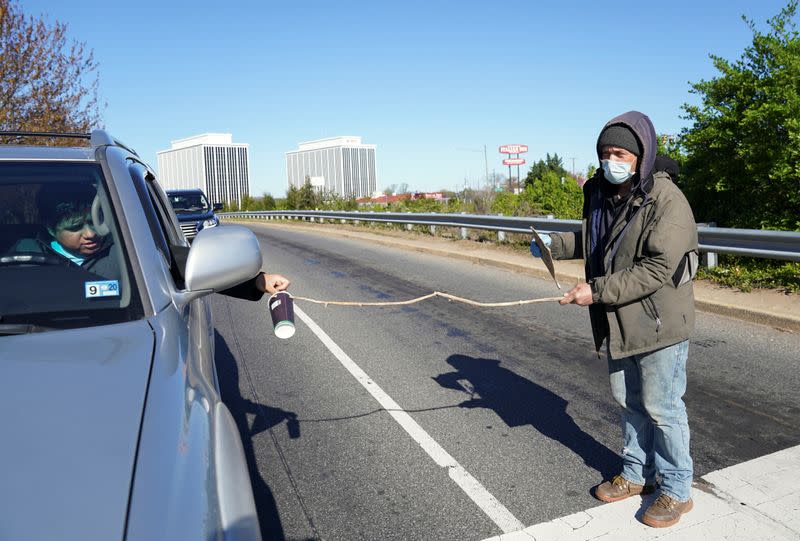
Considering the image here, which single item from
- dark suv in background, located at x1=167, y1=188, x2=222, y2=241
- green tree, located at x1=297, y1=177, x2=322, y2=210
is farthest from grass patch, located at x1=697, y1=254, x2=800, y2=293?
green tree, located at x1=297, y1=177, x2=322, y2=210

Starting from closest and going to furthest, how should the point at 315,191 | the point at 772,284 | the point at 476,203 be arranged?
the point at 772,284, the point at 476,203, the point at 315,191

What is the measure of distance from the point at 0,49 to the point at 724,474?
56.2 ft

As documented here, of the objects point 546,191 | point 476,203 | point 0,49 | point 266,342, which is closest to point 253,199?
point 546,191

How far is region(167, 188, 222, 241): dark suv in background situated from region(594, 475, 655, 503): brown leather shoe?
1559cm

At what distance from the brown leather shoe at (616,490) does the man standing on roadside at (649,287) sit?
9.1 inches

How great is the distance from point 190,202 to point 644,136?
17.2 m

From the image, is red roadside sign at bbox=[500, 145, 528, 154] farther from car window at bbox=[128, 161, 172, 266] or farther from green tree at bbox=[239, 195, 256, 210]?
car window at bbox=[128, 161, 172, 266]

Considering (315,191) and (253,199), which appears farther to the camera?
(253,199)

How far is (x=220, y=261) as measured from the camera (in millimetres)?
2361

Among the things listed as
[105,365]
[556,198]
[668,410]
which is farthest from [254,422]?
[556,198]

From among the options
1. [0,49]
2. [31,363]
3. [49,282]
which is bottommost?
[31,363]

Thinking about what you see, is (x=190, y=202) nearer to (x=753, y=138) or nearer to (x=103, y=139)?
(x=753, y=138)

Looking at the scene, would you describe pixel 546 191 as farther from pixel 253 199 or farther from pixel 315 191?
pixel 253 199

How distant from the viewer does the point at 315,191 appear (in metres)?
57.4
